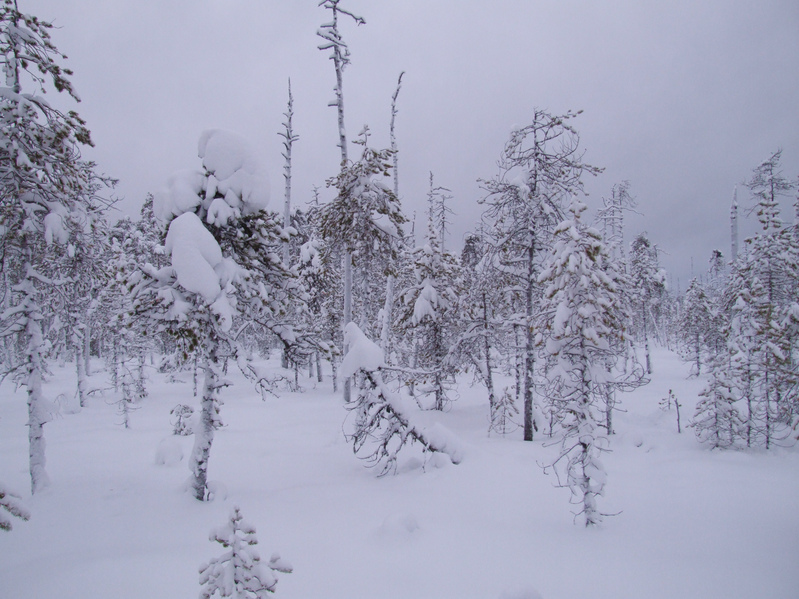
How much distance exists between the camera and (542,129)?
1304cm

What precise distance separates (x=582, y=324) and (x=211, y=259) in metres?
7.30

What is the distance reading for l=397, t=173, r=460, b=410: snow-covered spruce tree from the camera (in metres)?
18.4

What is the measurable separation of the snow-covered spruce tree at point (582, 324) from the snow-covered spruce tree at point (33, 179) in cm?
1107

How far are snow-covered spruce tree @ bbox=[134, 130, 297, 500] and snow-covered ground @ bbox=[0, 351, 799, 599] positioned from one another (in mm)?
2073

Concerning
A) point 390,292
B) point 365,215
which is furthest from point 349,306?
point 365,215

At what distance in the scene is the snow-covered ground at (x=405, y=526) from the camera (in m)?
5.64

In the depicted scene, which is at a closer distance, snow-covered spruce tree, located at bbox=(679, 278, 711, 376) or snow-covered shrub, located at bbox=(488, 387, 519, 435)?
snow-covered shrub, located at bbox=(488, 387, 519, 435)

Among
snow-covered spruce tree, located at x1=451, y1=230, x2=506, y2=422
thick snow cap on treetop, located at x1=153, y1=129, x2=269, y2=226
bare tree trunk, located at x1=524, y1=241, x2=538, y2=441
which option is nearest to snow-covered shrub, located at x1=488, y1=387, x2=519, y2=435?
snow-covered spruce tree, located at x1=451, y1=230, x2=506, y2=422

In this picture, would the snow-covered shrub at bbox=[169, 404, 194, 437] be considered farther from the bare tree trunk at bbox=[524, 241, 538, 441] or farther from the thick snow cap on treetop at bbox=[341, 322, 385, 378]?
the bare tree trunk at bbox=[524, 241, 538, 441]

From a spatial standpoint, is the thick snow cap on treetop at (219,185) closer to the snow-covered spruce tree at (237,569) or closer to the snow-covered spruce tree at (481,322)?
the snow-covered spruce tree at (237,569)

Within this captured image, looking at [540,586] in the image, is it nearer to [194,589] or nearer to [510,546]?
[510,546]

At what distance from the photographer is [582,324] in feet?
Result: 23.1

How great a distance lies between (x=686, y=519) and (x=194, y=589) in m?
9.13

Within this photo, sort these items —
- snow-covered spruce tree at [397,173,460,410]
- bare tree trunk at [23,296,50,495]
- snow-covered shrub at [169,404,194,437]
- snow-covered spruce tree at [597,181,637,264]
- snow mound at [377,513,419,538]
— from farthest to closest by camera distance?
snow-covered spruce tree at [597,181,637,264], snow-covered spruce tree at [397,173,460,410], snow-covered shrub at [169,404,194,437], bare tree trunk at [23,296,50,495], snow mound at [377,513,419,538]
